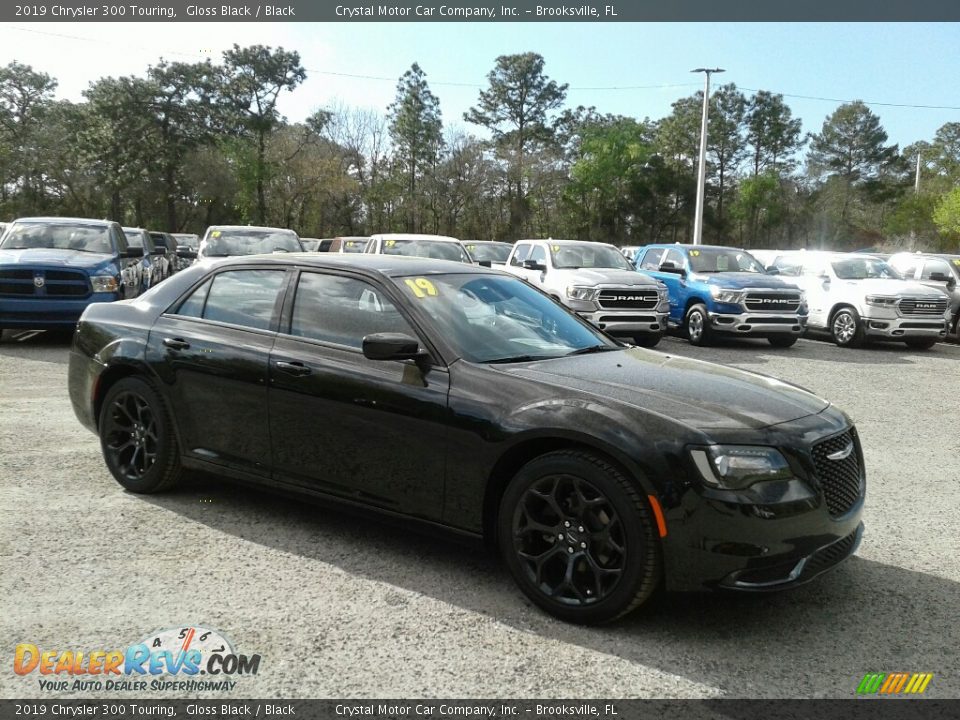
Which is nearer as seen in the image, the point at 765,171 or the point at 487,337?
the point at 487,337

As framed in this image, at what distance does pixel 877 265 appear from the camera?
16953mm

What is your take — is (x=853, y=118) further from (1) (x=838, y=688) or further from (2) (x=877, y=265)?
(1) (x=838, y=688)

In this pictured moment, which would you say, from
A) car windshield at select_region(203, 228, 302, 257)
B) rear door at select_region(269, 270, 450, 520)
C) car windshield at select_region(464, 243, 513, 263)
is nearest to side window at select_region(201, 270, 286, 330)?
rear door at select_region(269, 270, 450, 520)

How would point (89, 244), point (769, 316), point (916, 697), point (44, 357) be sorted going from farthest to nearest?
1. point (769, 316)
2. point (89, 244)
3. point (44, 357)
4. point (916, 697)

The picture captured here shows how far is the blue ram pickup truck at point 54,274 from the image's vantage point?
40.6 ft

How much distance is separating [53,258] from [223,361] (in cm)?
944

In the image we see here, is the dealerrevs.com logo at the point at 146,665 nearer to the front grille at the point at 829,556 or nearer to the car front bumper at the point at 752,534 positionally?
the car front bumper at the point at 752,534

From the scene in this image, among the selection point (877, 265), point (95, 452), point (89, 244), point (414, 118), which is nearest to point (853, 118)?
point (414, 118)

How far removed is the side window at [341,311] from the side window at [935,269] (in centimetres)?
1598

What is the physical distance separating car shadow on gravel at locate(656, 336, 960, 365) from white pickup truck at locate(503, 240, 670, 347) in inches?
22.8

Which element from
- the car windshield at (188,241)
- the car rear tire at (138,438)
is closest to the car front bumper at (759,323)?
the car rear tire at (138,438)

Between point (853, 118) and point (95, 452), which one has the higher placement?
point (853, 118)

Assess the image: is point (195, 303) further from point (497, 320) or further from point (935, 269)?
point (935, 269)

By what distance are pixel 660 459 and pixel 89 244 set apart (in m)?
12.7
